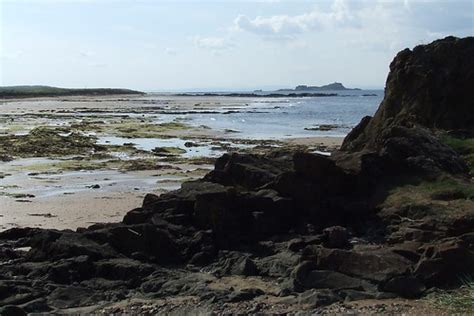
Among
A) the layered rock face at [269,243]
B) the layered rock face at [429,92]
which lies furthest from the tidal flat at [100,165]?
the layered rock face at [429,92]

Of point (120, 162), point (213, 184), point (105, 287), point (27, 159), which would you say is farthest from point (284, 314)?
point (27, 159)

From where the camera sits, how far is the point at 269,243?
11703 millimetres

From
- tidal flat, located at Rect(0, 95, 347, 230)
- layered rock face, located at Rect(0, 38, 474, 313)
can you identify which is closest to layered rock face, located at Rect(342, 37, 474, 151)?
layered rock face, located at Rect(0, 38, 474, 313)

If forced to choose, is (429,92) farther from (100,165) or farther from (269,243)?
(100,165)

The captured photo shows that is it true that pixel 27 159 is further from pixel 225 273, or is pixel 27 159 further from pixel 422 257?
pixel 422 257

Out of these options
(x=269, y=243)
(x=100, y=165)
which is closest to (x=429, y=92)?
(x=269, y=243)

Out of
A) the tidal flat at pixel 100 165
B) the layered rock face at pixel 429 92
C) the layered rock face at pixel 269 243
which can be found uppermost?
the layered rock face at pixel 429 92

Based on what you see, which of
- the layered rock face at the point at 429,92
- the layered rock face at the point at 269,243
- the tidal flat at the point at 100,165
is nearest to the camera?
the layered rock face at the point at 269,243

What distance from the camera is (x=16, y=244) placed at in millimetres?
12836

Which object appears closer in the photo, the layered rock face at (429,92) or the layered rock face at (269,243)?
the layered rock face at (269,243)

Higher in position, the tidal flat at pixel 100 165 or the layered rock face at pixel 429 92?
the layered rock face at pixel 429 92

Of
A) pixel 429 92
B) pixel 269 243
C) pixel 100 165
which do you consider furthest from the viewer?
pixel 100 165

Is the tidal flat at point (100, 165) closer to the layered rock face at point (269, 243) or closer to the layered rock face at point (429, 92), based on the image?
the layered rock face at point (269, 243)

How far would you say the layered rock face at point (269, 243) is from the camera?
31.2 feet
